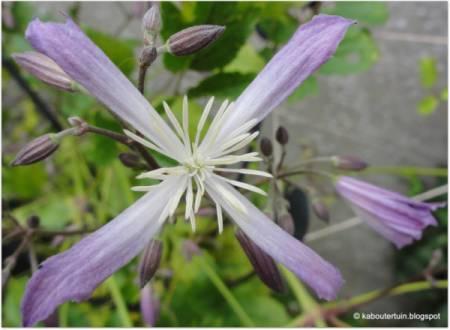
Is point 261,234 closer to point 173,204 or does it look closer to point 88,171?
point 173,204

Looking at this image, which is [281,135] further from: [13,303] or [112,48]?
[13,303]

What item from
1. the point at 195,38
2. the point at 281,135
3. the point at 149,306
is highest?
the point at 195,38

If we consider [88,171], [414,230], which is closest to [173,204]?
[414,230]

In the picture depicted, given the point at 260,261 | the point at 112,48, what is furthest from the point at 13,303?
the point at 260,261

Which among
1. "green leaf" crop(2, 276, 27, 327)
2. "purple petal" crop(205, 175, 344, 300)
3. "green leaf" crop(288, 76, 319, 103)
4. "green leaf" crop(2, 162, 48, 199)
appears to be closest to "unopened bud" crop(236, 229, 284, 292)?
"purple petal" crop(205, 175, 344, 300)

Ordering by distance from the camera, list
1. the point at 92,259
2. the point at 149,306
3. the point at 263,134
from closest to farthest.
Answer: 1. the point at 92,259
2. the point at 149,306
3. the point at 263,134

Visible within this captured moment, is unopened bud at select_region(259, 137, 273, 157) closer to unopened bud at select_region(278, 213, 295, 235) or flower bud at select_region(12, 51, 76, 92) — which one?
unopened bud at select_region(278, 213, 295, 235)

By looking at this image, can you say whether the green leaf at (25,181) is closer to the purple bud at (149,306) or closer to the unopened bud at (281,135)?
the purple bud at (149,306)
